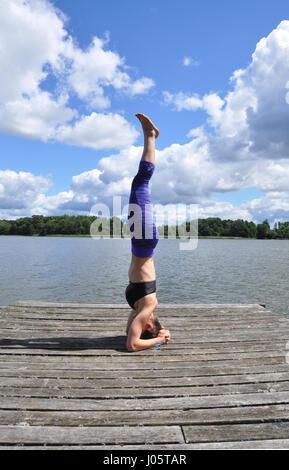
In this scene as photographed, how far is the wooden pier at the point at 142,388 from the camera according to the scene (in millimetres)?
2992

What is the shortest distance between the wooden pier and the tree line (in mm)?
133123

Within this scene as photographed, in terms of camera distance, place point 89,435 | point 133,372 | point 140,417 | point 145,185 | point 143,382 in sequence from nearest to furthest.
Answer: point 89,435, point 140,417, point 143,382, point 133,372, point 145,185

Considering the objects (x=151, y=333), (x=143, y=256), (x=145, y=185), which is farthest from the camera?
(x=151, y=333)

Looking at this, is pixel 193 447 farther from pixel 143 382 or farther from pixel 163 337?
pixel 163 337

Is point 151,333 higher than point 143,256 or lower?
lower

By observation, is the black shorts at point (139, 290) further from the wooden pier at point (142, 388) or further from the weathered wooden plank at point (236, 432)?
the weathered wooden plank at point (236, 432)

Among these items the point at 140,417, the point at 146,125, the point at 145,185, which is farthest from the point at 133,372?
the point at 146,125

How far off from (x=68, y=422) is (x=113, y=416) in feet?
1.51

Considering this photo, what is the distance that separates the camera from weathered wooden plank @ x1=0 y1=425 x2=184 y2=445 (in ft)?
9.53

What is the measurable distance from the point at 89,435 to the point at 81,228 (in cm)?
14027

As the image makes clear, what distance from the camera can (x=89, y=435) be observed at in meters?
2.98

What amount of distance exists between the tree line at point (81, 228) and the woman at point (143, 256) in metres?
134

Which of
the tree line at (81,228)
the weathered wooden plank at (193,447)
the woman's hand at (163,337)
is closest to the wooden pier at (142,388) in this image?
the weathered wooden plank at (193,447)

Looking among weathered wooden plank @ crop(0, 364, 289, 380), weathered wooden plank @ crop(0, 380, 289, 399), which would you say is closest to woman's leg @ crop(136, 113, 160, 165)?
weathered wooden plank @ crop(0, 364, 289, 380)
